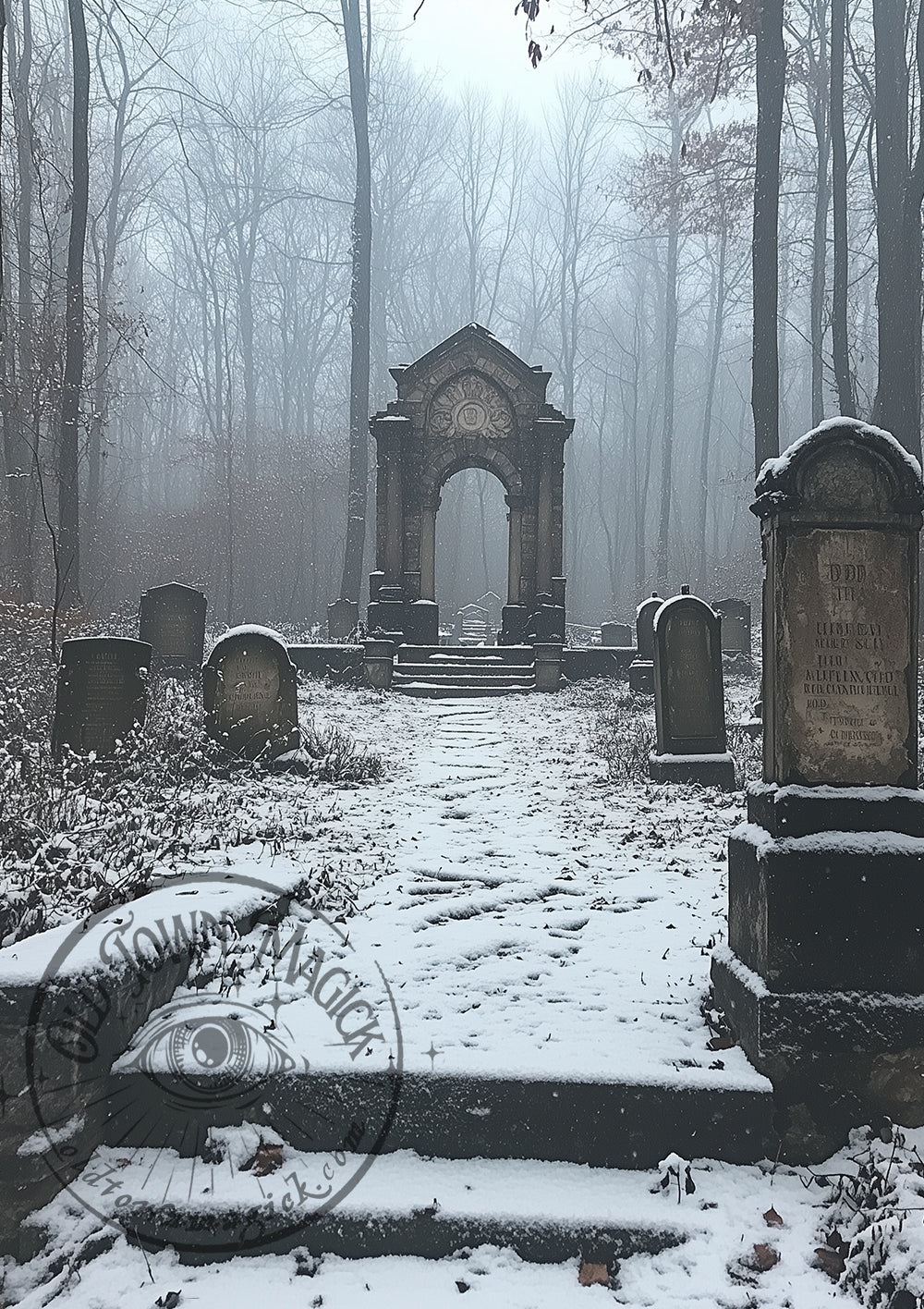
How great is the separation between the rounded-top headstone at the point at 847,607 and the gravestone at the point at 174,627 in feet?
33.5

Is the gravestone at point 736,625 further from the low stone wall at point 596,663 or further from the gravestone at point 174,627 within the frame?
the gravestone at point 174,627

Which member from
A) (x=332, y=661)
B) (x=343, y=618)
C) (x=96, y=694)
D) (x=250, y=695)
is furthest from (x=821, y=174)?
(x=96, y=694)

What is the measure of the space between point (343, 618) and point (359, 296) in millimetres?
7718

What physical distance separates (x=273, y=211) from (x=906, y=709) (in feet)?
122

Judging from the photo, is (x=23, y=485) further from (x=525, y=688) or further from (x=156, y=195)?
(x=156, y=195)

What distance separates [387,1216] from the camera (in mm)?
2436

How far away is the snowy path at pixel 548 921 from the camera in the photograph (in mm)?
2961

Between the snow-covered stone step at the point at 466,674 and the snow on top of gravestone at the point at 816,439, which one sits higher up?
the snow on top of gravestone at the point at 816,439

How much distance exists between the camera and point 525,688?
1409cm

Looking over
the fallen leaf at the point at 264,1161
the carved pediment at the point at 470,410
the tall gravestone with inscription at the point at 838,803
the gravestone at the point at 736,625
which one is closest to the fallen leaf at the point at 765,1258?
the tall gravestone with inscription at the point at 838,803

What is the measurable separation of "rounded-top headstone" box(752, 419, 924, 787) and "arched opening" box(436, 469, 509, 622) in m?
31.2

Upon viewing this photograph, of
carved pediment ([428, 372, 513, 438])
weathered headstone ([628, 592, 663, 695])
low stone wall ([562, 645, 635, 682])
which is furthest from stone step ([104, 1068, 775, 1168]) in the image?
carved pediment ([428, 372, 513, 438])

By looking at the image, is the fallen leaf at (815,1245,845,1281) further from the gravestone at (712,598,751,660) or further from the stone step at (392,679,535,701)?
the gravestone at (712,598,751,660)

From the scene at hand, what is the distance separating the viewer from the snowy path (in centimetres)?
296
